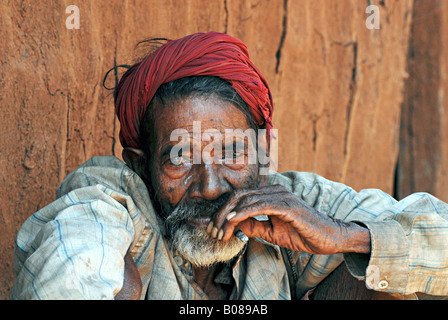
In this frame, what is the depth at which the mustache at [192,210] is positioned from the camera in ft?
7.52

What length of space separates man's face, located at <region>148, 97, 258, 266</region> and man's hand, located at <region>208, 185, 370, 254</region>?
0.16 meters

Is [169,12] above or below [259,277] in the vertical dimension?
above

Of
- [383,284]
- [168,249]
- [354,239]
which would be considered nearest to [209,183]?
[168,249]

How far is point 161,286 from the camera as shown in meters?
2.36

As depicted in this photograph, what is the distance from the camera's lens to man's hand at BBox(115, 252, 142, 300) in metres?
1.97

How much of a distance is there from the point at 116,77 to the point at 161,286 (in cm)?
120

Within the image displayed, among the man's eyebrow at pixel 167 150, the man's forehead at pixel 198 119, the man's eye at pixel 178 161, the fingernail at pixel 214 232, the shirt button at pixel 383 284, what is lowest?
the shirt button at pixel 383 284

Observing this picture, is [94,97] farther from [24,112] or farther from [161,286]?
[161,286]

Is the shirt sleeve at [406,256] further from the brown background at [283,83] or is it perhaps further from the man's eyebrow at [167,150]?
the brown background at [283,83]

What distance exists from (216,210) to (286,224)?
27 centimetres

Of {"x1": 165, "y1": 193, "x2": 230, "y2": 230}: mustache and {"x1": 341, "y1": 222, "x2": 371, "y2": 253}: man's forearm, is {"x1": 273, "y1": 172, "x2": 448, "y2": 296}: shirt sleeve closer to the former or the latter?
{"x1": 341, "y1": 222, "x2": 371, "y2": 253}: man's forearm

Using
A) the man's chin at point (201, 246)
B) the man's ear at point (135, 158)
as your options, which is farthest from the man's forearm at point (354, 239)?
the man's ear at point (135, 158)

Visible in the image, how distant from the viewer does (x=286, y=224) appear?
2240 millimetres
